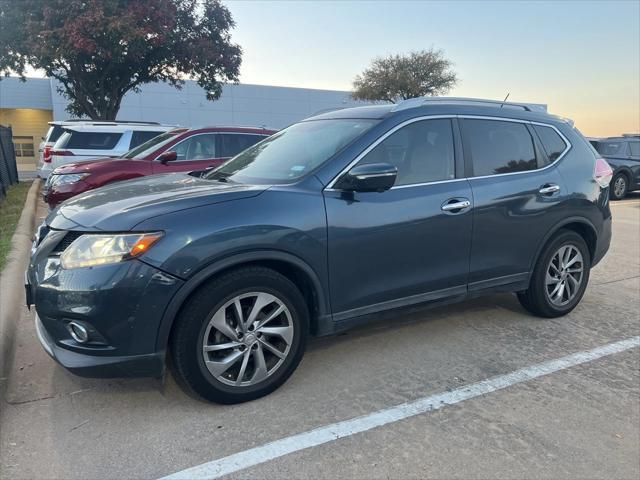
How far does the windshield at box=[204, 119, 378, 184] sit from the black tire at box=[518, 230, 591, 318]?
6.49 ft

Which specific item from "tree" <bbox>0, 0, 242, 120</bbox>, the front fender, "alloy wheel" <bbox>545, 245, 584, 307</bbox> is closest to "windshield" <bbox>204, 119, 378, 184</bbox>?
the front fender

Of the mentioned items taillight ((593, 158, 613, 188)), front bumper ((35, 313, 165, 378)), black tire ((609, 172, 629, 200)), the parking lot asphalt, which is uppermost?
taillight ((593, 158, 613, 188))

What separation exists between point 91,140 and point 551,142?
10.0 m

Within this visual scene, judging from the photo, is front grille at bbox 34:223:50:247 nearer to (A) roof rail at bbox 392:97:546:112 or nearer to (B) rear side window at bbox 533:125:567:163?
(A) roof rail at bbox 392:97:546:112

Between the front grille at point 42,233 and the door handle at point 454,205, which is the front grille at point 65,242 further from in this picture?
the door handle at point 454,205

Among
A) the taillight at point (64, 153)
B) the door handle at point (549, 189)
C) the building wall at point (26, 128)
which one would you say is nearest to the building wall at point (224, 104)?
the building wall at point (26, 128)

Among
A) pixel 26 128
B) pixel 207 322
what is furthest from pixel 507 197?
pixel 26 128

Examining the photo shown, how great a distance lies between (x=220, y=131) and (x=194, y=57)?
33.0 ft

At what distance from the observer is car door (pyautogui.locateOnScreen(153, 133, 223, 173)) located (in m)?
7.56

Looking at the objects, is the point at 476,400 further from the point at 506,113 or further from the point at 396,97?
the point at 396,97

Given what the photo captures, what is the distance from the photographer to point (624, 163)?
15273 millimetres

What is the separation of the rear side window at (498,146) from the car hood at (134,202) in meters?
1.73

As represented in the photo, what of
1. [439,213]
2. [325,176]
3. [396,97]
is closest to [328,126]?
[325,176]

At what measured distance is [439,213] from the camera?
11.6ft
